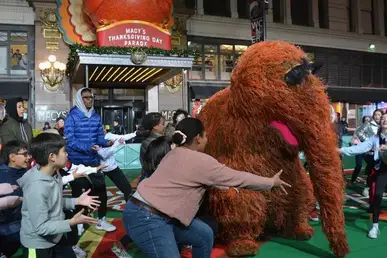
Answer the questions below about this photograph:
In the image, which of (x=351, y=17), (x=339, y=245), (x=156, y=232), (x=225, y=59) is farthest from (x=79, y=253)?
(x=351, y=17)

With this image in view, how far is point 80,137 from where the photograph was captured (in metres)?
4.76

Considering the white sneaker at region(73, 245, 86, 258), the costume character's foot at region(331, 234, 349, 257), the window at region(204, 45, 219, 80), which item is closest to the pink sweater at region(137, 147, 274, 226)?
the costume character's foot at region(331, 234, 349, 257)

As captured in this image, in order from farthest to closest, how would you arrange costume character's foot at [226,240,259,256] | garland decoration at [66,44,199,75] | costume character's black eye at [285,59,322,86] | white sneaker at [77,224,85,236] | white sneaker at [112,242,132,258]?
garland decoration at [66,44,199,75], white sneaker at [77,224,85,236], white sneaker at [112,242,132,258], costume character's foot at [226,240,259,256], costume character's black eye at [285,59,322,86]

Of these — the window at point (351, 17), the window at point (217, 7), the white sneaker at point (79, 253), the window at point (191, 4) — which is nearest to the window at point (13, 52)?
the window at point (191, 4)

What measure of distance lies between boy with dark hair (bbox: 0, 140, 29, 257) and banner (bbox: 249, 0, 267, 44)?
7.28m

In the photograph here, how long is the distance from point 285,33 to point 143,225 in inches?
669

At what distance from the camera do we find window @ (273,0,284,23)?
1827cm

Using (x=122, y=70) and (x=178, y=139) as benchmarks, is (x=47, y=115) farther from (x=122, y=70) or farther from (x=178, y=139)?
(x=178, y=139)

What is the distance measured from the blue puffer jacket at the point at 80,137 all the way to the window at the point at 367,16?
19417mm

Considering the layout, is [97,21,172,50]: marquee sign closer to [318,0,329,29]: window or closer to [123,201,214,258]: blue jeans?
[123,201,214,258]: blue jeans

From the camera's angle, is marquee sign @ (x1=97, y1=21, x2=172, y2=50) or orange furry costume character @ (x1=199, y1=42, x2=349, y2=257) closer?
orange furry costume character @ (x1=199, y1=42, x2=349, y2=257)

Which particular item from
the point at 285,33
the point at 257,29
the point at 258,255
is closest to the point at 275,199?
the point at 258,255

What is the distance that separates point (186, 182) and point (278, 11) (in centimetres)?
1738

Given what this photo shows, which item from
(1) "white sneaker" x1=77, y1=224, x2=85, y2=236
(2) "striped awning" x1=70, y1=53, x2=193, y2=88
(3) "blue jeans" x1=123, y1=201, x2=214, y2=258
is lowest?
(1) "white sneaker" x1=77, y1=224, x2=85, y2=236
